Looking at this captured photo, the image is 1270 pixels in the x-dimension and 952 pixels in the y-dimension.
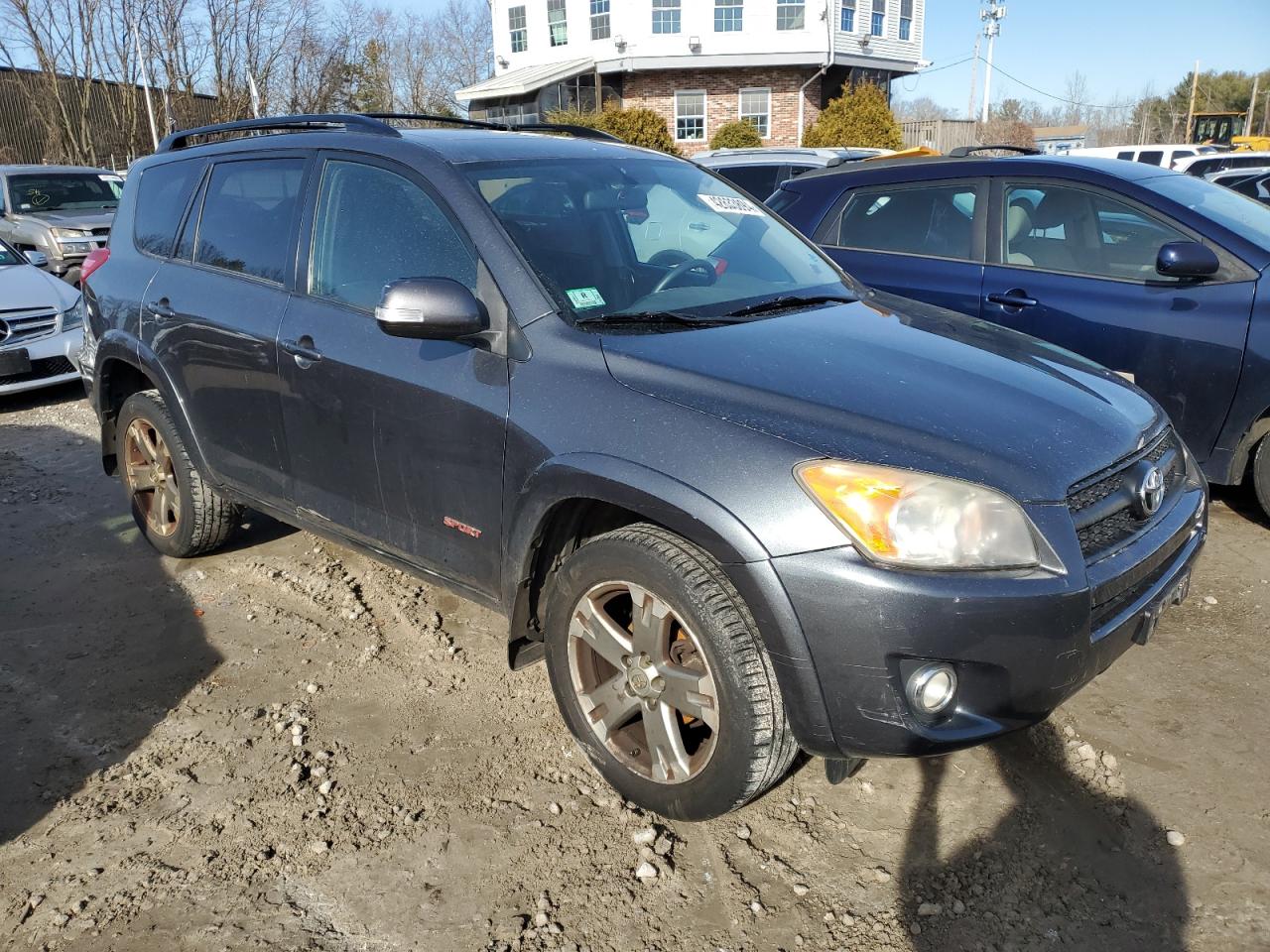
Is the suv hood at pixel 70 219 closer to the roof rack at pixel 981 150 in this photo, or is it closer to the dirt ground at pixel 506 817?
the dirt ground at pixel 506 817

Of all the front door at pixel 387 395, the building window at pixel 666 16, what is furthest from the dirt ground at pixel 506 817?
the building window at pixel 666 16

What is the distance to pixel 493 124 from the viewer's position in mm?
3852

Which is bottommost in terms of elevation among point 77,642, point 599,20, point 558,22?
point 77,642

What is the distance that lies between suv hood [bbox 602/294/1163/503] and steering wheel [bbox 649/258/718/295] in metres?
0.31

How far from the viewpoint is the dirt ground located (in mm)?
2350

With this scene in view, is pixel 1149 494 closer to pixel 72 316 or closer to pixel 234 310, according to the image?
pixel 234 310

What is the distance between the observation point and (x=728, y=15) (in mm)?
29094

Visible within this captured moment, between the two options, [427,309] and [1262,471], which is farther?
[1262,471]

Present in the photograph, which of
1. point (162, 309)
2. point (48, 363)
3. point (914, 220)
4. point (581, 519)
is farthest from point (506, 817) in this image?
point (48, 363)

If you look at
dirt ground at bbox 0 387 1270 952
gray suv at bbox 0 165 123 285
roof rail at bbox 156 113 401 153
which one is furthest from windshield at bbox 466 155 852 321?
gray suv at bbox 0 165 123 285

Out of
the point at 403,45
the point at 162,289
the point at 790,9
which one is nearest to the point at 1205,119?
the point at 790,9

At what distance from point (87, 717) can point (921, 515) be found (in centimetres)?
282

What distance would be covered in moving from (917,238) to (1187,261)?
144cm

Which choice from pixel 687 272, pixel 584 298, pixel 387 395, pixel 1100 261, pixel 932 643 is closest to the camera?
pixel 932 643
